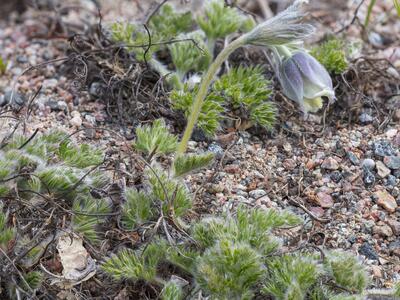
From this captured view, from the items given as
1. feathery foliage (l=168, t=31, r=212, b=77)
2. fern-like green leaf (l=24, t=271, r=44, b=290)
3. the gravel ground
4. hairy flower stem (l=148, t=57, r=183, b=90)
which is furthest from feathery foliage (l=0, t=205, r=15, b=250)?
feathery foliage (l=168, t=31, r=212, b=77)

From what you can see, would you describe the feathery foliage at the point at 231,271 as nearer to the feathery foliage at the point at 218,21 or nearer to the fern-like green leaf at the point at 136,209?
the fern-like green leaf at the point at 136,209

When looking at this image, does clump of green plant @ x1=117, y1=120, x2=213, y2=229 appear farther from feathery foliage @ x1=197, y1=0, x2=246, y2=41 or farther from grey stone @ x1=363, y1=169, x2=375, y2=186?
feathery foliage @ x1=197, y1=0, x2=246, y2=41

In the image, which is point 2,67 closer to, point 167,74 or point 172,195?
point 167,74

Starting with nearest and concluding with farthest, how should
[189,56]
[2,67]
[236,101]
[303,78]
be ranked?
1. [303,78]
2. [236,101]
3. [189,56]
4. [2,67]

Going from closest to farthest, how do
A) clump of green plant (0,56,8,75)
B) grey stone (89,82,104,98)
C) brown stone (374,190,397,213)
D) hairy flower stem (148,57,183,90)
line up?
brown stone (374,190,397,213) → hairy flower stem (148,57,183,90) → grey stone (89,82,104,98) → clump of green plant (0,56,8,75)

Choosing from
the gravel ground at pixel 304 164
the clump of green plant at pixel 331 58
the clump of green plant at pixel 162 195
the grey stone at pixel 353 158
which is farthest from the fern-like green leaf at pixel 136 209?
the clump of green plant at pixel 331 58

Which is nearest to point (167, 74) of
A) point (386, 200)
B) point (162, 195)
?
point (162, 195)
